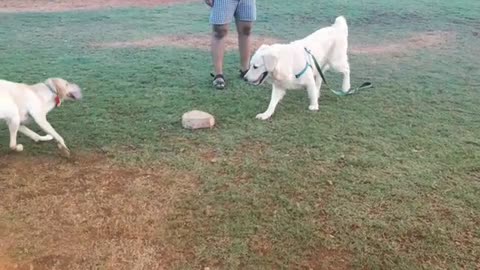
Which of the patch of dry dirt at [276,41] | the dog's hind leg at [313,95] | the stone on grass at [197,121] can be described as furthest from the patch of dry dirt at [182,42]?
the stone on grass at [197,121]

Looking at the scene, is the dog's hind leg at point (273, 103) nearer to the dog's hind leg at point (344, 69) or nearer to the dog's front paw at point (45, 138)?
the dog's hind leg at point (344, 69)

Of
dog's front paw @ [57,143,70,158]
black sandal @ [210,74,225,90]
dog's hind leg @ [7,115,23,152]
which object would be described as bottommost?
black sandal @ [210,74,225,90]

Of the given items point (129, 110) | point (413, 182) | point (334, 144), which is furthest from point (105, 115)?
point (413, 182)

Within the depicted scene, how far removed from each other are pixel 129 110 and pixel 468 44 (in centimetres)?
453

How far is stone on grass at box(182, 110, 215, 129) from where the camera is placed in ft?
14.0

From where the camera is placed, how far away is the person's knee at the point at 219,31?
17.3 feet

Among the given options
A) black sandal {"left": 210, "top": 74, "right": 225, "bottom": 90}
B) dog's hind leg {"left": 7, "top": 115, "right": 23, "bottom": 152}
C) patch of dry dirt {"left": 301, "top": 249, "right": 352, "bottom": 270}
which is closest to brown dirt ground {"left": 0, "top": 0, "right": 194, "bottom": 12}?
black sandal {"left": 210, "top": 74, "right": 225, "bottom": 90}

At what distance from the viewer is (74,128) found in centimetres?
430

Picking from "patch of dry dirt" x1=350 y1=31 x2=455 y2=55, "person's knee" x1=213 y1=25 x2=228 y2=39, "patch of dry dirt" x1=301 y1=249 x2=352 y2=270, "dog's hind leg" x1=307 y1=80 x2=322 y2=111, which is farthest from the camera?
"patch of dry dirt" x1=350 y1=31 x2=455 y2=55

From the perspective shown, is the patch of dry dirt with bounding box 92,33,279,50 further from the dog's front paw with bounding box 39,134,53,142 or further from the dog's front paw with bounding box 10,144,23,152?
the dog's front paw with bounding box 10,144,23,152

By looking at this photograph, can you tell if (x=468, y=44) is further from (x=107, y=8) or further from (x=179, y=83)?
(x=107, y=8)

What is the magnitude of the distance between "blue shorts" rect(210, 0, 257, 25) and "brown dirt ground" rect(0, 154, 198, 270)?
1.99 meters

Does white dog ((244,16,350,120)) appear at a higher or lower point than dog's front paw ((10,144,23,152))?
higher

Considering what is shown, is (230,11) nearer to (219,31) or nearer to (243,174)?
(219,31)
